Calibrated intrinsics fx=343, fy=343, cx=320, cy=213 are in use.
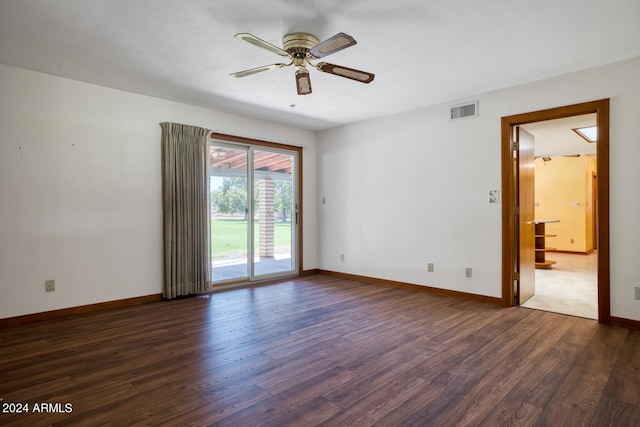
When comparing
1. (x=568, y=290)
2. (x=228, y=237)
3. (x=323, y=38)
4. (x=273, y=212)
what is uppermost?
(x=323, y=38)

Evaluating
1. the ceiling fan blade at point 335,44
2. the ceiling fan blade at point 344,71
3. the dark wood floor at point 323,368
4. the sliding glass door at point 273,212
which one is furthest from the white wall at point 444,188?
the ceiling fan blade at point 335,44

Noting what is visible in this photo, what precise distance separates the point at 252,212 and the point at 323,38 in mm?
3222

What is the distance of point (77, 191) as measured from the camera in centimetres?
395

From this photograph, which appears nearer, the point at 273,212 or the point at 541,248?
the point at 273,212

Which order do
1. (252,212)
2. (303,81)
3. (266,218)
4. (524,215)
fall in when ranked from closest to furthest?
(303,81) → (524,215) → (252,212) → (266,218)

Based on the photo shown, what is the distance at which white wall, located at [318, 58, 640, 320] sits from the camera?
11.3 ft

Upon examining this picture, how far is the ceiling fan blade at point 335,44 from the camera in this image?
2334 mm

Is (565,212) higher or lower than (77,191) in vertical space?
lower

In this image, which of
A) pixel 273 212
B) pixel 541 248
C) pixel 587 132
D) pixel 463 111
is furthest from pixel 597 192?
pixel 273 212

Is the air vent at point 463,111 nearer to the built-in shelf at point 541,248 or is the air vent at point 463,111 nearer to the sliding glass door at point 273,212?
the sliding glass door at point 273,212

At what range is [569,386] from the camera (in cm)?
228

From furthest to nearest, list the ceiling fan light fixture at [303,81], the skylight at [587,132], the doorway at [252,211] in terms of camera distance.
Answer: the skylight at [587,132]
the doorway at [252,211]
the ceiling fan light fixture at [303,81]

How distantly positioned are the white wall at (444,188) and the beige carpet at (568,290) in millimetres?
571

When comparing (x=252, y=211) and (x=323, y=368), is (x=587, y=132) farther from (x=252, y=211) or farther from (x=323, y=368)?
(x=323, y=368)
